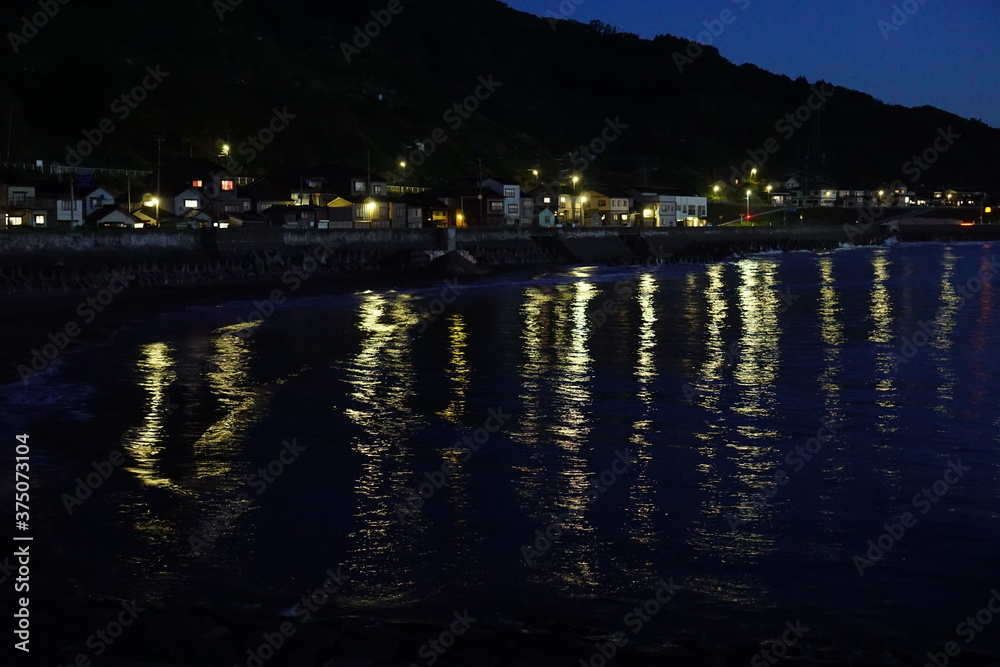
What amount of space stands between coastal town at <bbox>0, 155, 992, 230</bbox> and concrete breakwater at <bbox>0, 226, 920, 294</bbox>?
4.28 meters

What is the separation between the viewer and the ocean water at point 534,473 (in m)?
8.39

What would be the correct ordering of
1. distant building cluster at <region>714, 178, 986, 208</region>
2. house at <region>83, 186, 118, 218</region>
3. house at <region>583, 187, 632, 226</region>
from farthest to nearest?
→ 1. distant building cluster at <region>714, 178, 986, 208</region>
2. house at <region>583, 187, 632, 226</region>
3. house at <region>83, 186, 118, 218</region>

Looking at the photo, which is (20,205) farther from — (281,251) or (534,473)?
(534,473)

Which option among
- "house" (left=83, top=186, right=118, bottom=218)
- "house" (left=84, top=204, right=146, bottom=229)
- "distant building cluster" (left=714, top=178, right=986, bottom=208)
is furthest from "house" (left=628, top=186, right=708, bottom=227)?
"house" (left=84, top=204, right=146, bottom=229)

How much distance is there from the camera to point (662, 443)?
13.7 m

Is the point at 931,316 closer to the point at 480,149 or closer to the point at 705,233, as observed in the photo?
the point at 705,233

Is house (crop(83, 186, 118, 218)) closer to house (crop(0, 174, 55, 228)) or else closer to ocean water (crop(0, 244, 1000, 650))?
house (crop(0, 174, 55, 228))

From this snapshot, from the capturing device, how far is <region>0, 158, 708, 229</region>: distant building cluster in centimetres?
5106

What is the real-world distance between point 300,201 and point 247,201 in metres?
4.68

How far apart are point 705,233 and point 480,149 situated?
4215 cm

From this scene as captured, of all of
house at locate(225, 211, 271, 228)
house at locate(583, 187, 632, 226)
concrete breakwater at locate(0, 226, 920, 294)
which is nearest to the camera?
concrete breakwater at locate(0, 226, 920, 294)

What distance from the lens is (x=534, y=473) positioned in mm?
12086

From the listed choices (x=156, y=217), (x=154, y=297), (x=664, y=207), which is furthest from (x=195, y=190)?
(x=664, y=207)

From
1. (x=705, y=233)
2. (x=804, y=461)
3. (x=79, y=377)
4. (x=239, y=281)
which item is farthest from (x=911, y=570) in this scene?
(x=705, y=233)
